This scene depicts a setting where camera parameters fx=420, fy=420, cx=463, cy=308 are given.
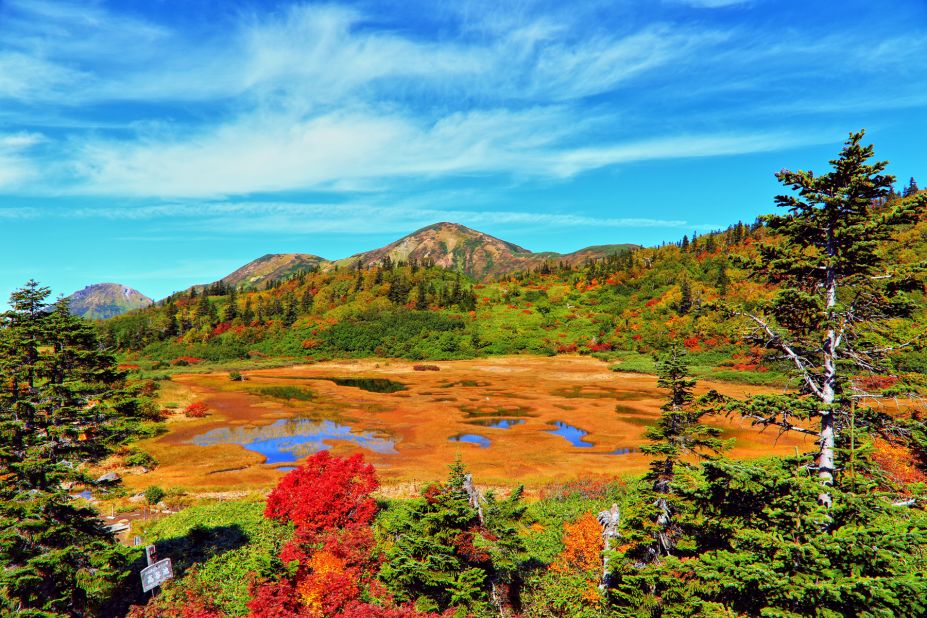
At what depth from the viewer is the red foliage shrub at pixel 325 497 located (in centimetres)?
2088

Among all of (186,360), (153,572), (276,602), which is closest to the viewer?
(276,602)

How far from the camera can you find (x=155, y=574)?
51.0 feet

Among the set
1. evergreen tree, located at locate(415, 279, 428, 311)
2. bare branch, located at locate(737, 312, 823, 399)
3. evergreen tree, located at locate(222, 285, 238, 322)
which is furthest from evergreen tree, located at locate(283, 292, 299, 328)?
bare branch, located at locate(737, 312, 823, 399)

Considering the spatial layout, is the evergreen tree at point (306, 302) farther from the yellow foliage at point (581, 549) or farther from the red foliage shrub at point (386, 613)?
the red foliage shrub at point (386, 613)

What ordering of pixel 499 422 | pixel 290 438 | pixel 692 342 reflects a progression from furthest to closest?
pixel 692 342, pixel 499 422, pixel 290 438

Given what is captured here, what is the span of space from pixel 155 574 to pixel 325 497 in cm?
718

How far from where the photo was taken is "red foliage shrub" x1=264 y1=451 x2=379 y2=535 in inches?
822

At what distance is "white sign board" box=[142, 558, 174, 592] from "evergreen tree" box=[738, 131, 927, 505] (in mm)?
20355

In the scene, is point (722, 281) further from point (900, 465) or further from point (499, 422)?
point (900, 465)

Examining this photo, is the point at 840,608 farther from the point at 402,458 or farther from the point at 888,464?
the point at 402,458

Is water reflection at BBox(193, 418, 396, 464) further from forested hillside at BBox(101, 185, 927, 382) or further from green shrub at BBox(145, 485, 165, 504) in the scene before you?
forested hillside at BBox(101, 185, 927, 382)

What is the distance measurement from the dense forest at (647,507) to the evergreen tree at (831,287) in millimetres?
59

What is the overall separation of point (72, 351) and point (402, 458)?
98.8 ft

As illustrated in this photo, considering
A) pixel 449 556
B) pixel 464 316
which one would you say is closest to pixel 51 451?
pixel 449 556
